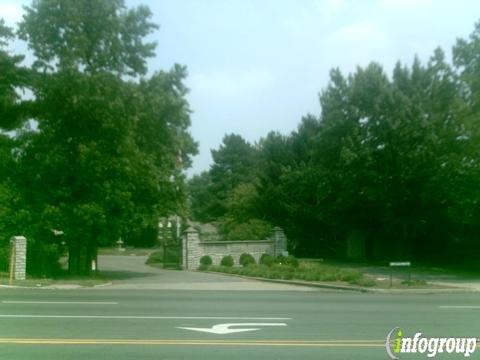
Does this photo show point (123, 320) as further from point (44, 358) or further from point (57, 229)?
point (57, 229)

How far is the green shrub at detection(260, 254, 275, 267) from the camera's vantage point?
34513mm

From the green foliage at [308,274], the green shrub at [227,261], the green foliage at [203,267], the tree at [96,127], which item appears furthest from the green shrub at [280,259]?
the tree at [96,127]

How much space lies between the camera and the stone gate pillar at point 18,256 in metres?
26.5

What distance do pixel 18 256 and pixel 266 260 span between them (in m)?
13.7

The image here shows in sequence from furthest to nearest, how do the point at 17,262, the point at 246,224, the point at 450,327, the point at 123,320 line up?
the point at 246,224, the point at 17,262, the point at 123,320, the point at 450,327

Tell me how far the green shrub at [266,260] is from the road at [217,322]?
514 inches

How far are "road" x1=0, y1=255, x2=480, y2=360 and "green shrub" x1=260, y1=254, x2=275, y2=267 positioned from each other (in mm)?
13068

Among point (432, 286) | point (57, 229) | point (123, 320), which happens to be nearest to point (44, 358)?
point (123, 320)

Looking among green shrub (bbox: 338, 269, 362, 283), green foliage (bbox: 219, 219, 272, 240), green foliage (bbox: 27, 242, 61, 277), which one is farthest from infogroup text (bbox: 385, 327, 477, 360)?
green foliage (bbox: 219, 219, 272, 240)

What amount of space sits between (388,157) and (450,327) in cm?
2624

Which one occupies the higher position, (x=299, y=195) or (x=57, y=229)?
(x=299, y=195)

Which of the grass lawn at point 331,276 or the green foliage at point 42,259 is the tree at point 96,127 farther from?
the grass lawn at point 331,276

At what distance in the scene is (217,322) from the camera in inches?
537

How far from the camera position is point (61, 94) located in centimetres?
2858
